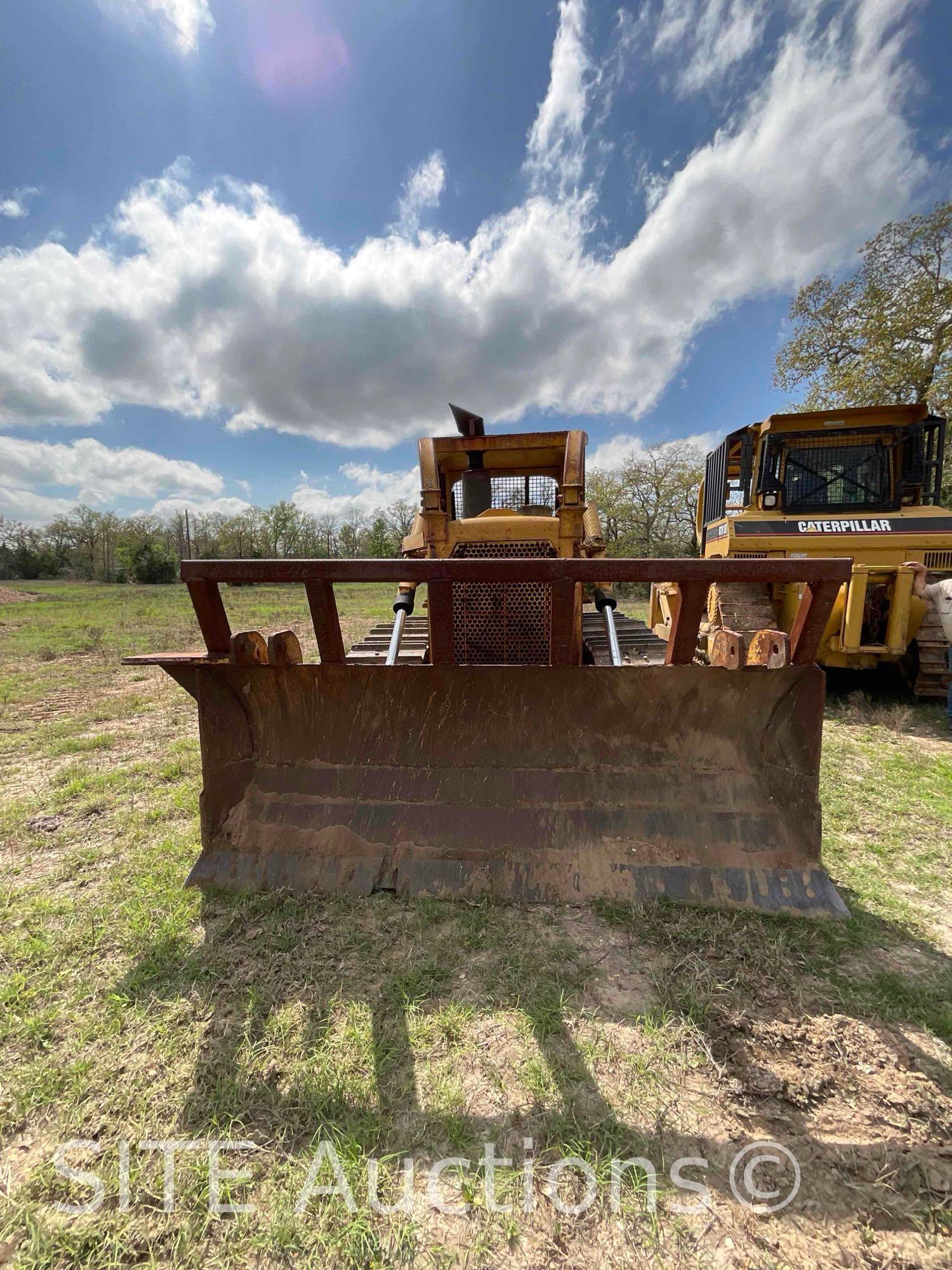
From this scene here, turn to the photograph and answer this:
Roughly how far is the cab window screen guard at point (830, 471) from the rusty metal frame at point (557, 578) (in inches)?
189

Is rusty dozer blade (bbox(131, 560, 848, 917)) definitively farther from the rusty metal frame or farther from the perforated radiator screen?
the perforated radiator screen

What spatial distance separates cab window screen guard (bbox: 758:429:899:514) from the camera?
6219mm

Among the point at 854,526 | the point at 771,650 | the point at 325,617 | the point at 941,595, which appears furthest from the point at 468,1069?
the point at 854,526

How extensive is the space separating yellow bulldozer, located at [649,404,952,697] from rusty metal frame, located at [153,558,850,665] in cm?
342

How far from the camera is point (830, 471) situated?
6.31 metres

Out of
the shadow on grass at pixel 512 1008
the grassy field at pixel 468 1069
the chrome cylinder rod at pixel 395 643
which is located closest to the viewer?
the grassy field at pixel 468 1069

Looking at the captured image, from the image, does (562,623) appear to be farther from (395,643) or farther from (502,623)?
(395,643)

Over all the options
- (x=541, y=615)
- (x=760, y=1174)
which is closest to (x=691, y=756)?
(x=541, y=615)

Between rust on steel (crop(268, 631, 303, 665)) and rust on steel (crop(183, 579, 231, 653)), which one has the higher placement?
rust on steel (crop(183, 579, 231, 653))

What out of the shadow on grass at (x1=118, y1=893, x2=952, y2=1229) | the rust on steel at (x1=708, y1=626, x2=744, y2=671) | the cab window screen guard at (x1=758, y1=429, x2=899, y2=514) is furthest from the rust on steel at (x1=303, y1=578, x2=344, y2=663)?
the cab window screen guard at (x1=758, y1=429, x2=899, y2=514)

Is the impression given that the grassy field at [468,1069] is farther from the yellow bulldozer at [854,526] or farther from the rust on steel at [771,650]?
the yellow bulldozer at [854,526]

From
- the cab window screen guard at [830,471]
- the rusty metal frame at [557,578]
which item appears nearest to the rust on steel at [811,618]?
the rusty metal frame at [557,578]

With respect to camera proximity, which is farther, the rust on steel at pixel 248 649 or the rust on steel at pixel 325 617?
the rust on steel at pixel 248 649

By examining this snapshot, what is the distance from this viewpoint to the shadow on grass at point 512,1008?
1.38m
